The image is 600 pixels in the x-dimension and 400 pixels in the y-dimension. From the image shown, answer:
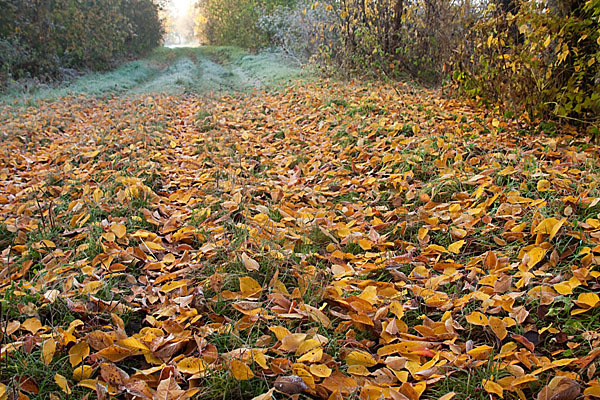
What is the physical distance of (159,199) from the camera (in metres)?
2.98

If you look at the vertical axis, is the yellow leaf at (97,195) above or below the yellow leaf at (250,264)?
above

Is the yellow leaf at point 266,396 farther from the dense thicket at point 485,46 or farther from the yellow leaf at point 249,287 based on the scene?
the dense thicket at point 485,46

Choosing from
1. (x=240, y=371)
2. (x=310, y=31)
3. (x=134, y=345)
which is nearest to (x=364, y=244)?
(x=240, y=371)

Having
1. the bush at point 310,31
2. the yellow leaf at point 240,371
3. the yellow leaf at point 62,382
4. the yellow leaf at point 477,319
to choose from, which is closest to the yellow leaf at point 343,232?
the yellow leaf at point 477,319

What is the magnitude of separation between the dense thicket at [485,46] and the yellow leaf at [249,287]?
2831 millimetres

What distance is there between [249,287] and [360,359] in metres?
0.61

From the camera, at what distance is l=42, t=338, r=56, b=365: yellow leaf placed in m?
1.43

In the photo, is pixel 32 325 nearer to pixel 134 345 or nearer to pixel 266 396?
pixel 134 345

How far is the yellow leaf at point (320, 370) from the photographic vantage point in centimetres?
135

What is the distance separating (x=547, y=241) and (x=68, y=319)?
2232 mm

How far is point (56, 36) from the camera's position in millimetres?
9445

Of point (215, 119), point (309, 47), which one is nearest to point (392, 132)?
point (215, 119)

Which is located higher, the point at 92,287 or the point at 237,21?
the point at 237,21

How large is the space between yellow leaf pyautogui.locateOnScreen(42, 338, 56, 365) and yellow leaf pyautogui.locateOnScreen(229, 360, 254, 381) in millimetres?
668
